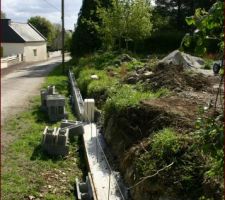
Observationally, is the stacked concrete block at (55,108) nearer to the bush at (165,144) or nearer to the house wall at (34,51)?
the bush at (165,144)

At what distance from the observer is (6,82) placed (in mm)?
23453

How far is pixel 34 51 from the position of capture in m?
51.3

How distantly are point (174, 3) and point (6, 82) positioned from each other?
2036cm

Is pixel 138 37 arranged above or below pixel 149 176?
above

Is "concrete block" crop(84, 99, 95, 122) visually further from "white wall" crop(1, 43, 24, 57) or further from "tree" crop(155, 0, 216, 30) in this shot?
"white wall" crop(1, 43, 24, 57)

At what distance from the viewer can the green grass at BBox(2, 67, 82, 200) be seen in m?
7.73

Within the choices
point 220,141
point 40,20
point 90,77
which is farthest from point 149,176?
point 40,20

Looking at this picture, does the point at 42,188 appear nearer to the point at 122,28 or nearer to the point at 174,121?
the point at 174,121

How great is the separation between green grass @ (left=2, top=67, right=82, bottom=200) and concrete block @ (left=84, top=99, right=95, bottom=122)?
4.43ft

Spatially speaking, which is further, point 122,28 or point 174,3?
point 174,3

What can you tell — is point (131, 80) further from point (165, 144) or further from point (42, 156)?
point (165, 144)

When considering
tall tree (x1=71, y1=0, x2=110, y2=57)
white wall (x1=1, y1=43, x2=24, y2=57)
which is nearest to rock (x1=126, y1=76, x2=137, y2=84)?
tall tree (x1=71, y1=0, x2=110, y2=57)

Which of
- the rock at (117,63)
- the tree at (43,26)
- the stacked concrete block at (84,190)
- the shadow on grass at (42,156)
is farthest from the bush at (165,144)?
the tree at (43,26)

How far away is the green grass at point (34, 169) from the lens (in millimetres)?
7730
